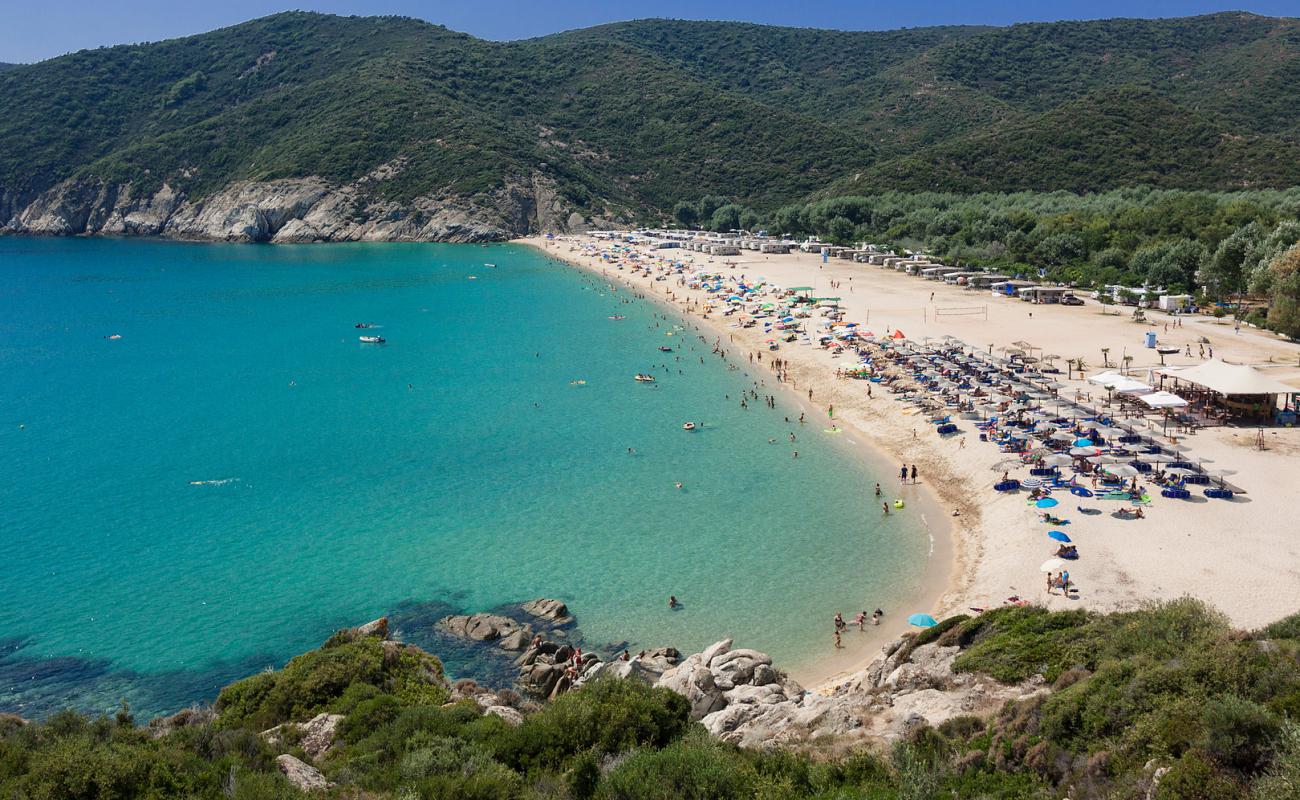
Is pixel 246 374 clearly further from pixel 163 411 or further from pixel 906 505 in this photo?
pixel 906 505

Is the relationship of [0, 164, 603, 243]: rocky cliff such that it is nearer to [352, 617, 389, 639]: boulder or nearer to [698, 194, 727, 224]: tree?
[698, 194, 727, 224]: tree

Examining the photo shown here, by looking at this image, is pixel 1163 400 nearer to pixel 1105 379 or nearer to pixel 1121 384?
pixel 1121 384

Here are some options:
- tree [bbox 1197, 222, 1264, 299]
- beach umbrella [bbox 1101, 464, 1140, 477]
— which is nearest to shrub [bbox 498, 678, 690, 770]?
beach umbrella [bbox 1101, 464, 1140, 477]

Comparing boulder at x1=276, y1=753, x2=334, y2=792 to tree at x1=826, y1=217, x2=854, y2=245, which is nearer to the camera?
boulder at x1=276, y1=753, x2=334, y2=792

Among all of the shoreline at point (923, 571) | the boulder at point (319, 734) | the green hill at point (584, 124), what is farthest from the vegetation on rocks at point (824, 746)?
the green hill at point (584, 124)

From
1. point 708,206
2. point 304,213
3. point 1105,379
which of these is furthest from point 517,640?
point 304,213
